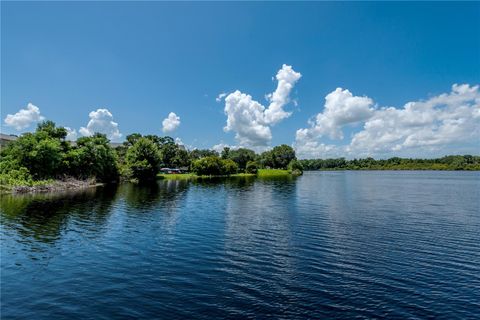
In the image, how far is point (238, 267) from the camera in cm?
2181

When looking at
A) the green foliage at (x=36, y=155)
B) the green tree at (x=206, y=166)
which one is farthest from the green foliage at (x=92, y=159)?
the green tree at (x=206, y=166)

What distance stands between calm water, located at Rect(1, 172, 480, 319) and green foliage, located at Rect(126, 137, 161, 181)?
254 feet

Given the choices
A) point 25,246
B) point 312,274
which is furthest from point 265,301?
point 25,246

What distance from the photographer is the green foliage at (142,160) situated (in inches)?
4611

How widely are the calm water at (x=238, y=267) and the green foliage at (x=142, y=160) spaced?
3048 inches

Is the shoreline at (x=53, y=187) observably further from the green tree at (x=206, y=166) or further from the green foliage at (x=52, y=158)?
the green tree at (x=206, y=166)


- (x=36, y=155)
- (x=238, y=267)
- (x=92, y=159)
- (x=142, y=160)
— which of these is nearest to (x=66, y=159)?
(x=92, y=159)

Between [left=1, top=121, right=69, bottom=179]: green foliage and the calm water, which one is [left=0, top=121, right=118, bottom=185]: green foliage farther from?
the calm water

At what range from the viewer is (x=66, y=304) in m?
16.0

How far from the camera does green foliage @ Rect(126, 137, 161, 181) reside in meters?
117

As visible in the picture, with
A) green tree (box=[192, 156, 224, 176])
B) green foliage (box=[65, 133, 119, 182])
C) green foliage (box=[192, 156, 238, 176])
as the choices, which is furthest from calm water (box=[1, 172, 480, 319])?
green foliage (box=[192, 156, 238, 176])

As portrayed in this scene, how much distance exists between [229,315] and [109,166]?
10488cm

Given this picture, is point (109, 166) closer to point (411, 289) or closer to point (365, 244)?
point (365, 244)

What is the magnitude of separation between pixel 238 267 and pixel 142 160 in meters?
105
